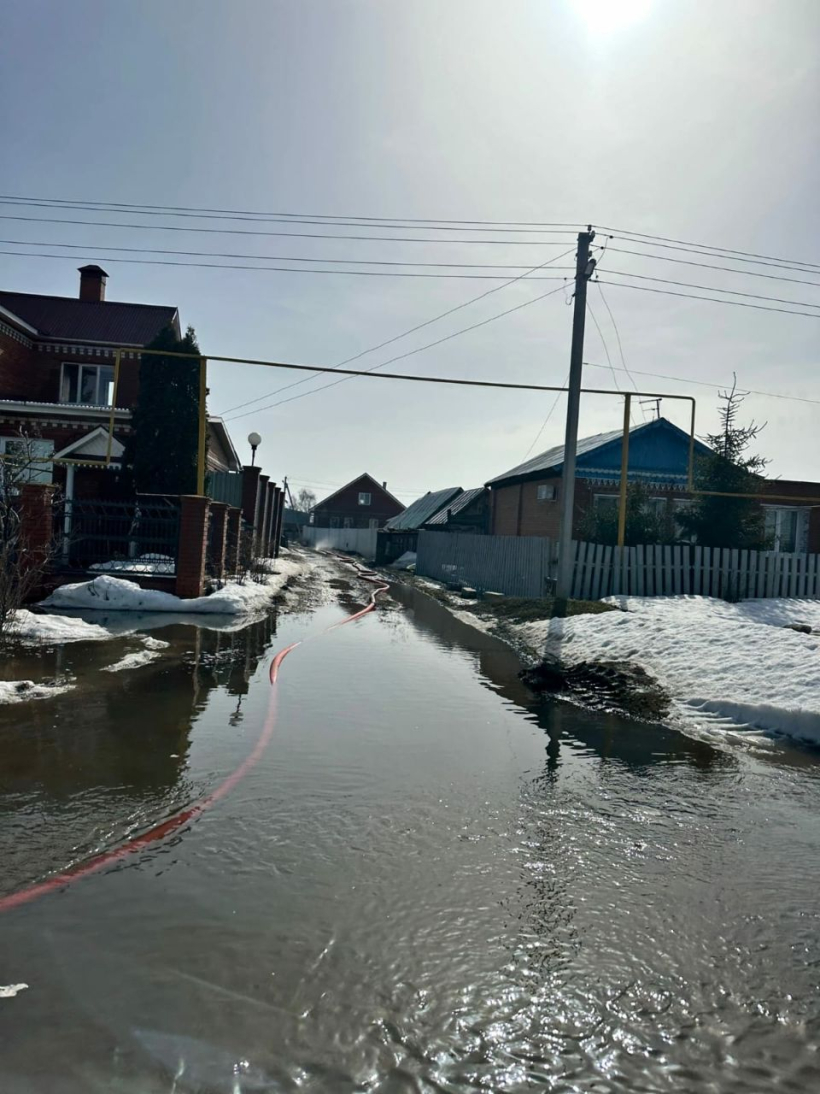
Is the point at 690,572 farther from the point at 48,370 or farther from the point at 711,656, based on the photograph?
the point at 48,370

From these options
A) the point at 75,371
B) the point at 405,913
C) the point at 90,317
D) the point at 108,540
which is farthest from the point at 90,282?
the point at 405,913

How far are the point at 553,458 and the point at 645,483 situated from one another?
450 centimetres

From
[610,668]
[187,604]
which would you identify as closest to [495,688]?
[610,668]

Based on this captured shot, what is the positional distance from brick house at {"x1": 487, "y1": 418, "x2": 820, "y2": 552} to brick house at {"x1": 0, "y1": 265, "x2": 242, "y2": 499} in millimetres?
12387

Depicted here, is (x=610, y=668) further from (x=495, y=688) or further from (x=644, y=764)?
(x=644, y=764)

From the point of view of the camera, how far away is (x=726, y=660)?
977cm

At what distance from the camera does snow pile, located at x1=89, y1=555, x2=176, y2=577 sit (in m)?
16.2

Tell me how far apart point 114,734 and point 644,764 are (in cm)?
449

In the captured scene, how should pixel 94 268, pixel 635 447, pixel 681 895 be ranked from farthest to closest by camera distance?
pixel 94 268, pixel 635 447, pixel 681 895

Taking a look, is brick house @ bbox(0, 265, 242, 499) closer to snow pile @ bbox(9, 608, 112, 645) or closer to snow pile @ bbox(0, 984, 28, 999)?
snow pile @ bbox(9, 608, 112, 645)

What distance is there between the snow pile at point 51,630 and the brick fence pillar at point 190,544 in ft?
11.7

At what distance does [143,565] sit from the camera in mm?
16656

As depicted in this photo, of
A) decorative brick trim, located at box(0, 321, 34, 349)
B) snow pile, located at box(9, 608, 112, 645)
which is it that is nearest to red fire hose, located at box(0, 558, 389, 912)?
snow pile, located at box(9, 608, 112, 645)

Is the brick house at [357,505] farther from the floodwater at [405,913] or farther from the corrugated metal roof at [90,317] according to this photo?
the floodwater at [405,913]
